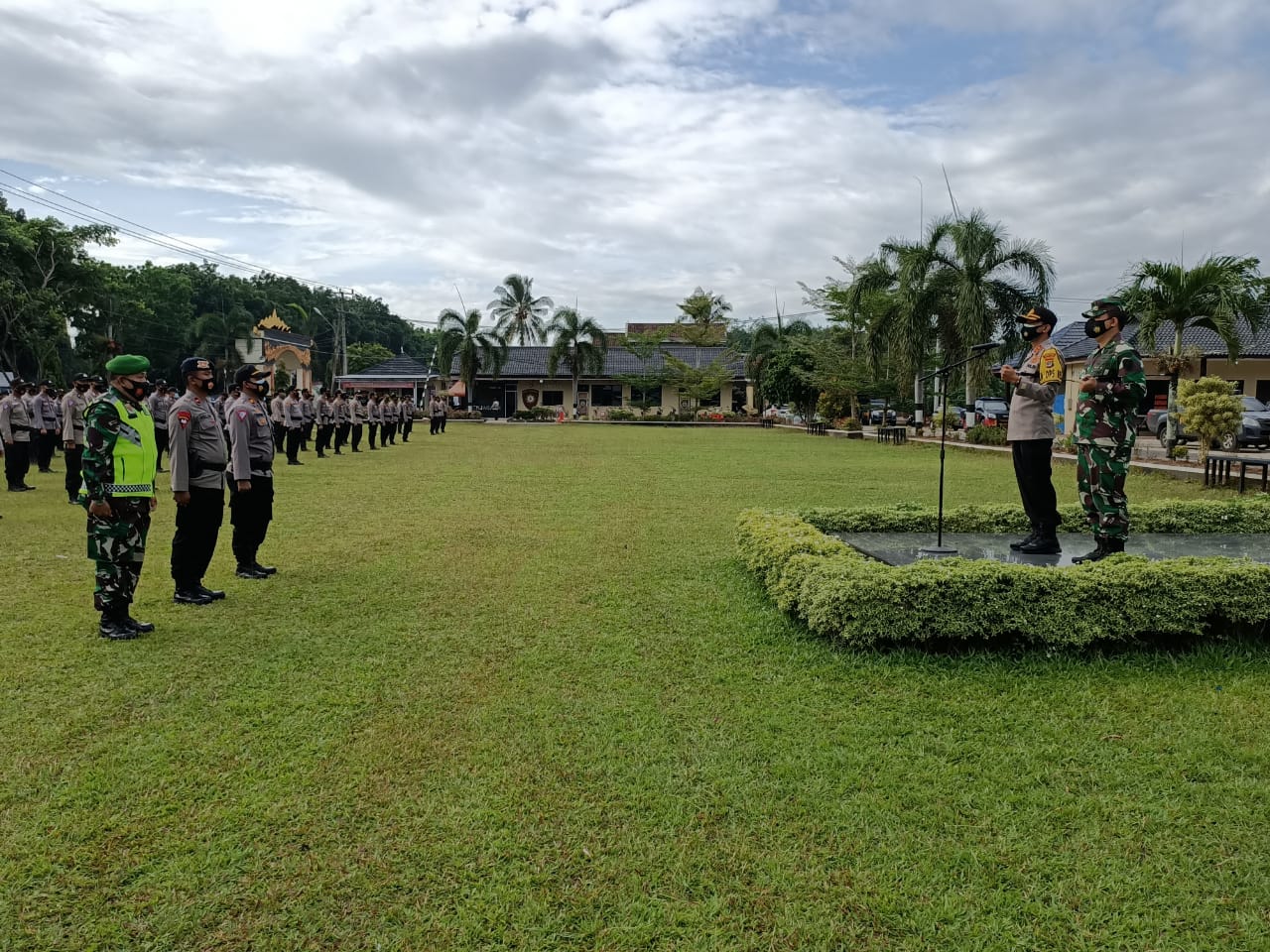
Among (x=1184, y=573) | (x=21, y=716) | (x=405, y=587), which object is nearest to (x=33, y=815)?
(x=21, y=716)

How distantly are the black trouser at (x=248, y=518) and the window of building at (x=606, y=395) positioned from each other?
42.8 meters

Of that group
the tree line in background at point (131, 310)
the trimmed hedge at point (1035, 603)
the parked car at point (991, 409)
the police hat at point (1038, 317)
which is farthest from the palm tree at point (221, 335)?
the trimmed hedge at point (1035, 603)

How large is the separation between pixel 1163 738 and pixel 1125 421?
270cm

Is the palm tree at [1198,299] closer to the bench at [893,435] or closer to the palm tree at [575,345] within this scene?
the bench at [893,435]

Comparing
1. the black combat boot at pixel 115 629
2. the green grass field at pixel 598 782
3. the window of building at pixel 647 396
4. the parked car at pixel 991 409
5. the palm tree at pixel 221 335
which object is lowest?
the green grass field at pixel 598 782

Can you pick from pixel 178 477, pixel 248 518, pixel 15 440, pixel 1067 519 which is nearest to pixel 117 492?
pixel 178 477

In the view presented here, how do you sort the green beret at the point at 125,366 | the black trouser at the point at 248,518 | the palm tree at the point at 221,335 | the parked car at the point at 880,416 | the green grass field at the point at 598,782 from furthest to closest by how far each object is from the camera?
the palm tree at the point at 221,335
the parked car at the point at 880,416
the black trouser at the point at 248,518
the green beret at the point at 125,366
the green grass field at the point at 598,782

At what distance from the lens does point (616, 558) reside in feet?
23.6

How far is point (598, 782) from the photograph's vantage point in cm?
311

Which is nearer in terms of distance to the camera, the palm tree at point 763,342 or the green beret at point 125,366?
the green beret at point 125,366

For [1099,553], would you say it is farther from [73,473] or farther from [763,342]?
[763,342]

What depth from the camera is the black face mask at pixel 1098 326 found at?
5613mm

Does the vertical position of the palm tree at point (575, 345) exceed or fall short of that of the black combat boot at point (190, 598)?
it exceeds it

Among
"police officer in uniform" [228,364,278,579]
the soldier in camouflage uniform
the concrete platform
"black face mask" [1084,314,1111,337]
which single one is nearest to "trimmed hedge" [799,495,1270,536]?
the concrete platform
